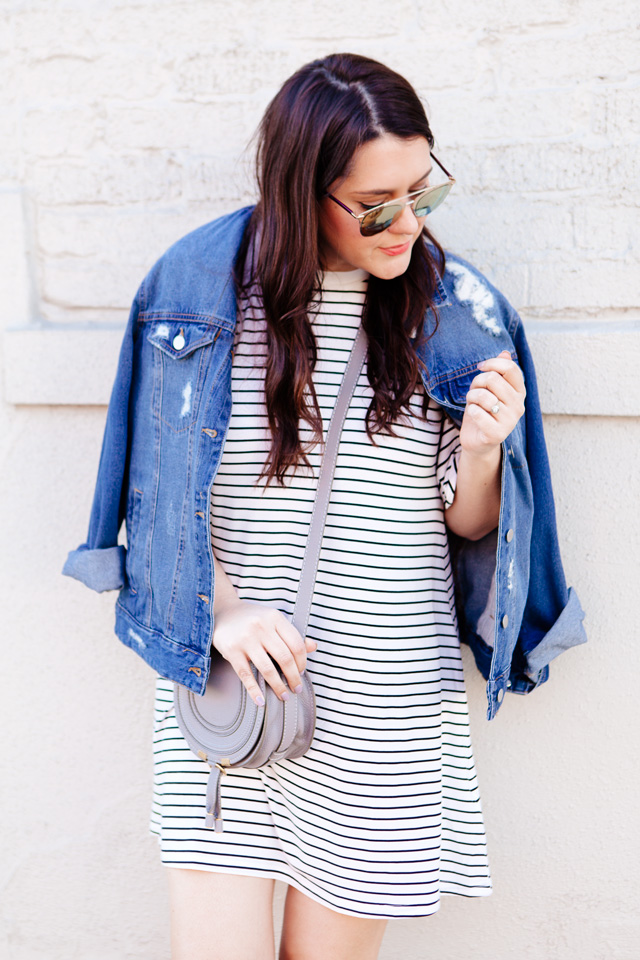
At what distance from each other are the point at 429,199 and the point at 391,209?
9cm

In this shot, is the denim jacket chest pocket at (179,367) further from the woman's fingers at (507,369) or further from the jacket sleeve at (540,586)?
the jacket sleeve at (540,586)

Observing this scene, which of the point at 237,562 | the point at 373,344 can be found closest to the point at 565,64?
the point at 373,344

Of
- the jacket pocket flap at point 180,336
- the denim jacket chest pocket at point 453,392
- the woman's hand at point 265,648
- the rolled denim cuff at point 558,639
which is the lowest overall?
the rolled denim cuff at point 558,639

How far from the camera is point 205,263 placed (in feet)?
5.22

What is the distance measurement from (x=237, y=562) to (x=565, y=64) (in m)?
1.30

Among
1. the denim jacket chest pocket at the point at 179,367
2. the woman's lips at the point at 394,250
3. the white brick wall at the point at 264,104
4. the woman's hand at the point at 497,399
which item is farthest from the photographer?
the white brick wall at the point at 264,104

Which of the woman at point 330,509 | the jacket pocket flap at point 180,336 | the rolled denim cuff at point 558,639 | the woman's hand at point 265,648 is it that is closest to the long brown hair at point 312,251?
the woman at point 330,509

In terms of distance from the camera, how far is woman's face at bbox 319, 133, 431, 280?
1394 millimetres

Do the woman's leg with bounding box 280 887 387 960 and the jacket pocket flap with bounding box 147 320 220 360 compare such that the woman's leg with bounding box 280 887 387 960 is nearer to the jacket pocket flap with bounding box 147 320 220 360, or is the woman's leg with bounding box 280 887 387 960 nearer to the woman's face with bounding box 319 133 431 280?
the jacket pocket flap with bounding box 147 320 220 360

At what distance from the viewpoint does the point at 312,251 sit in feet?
4.87

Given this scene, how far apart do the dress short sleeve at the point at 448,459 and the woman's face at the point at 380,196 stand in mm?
308

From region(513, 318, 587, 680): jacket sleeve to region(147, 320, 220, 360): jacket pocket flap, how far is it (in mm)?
622

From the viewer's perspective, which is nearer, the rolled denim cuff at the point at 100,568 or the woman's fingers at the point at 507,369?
the woman's fingers at the point at 507,369

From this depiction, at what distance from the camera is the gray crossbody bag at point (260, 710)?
140 cm
